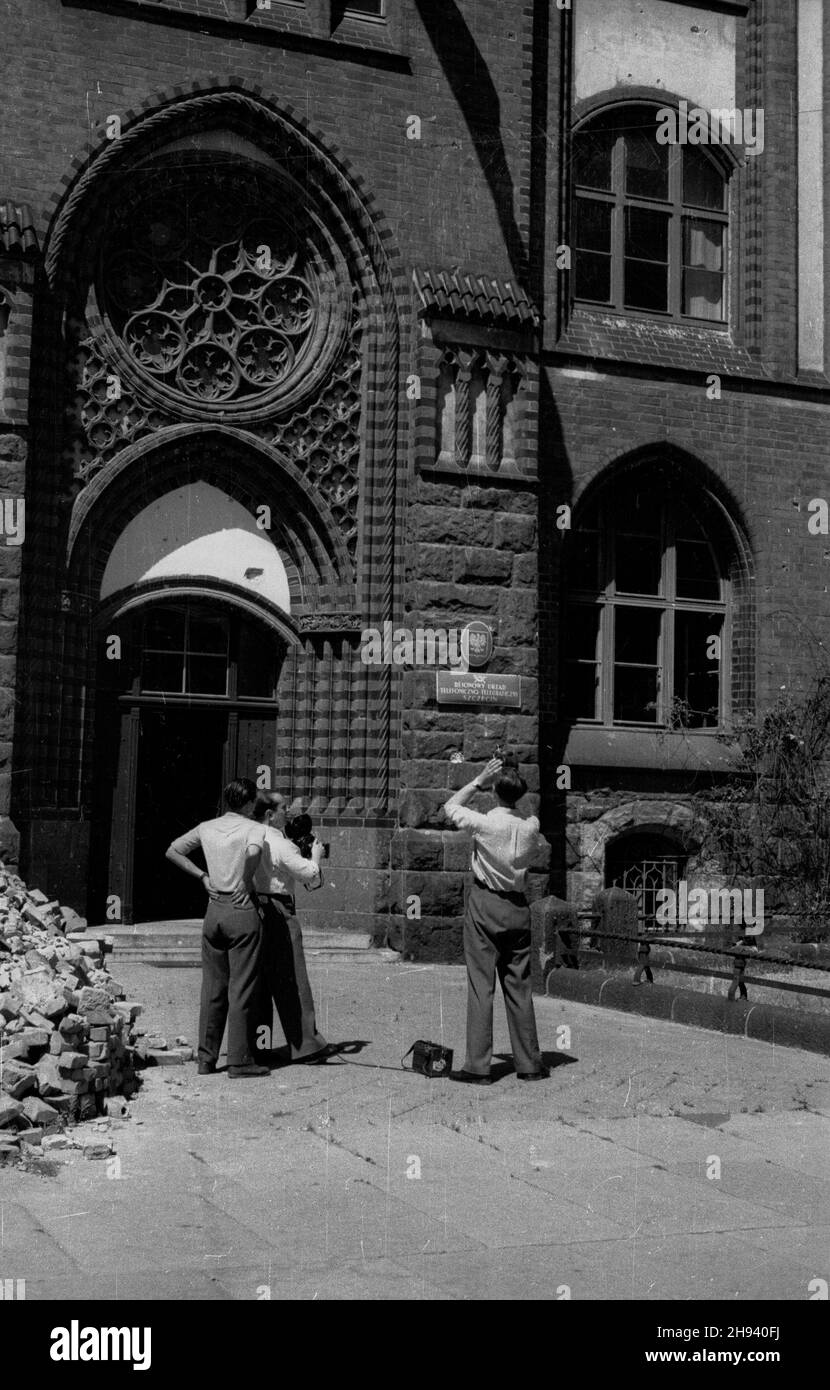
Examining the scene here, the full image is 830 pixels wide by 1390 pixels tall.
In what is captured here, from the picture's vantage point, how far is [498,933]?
33.1 feet

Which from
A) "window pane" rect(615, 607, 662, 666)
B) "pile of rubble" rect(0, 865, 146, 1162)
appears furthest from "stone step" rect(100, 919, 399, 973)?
"pile of rubble" rect(0, 865, 146, 1162)

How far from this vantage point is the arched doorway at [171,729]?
17.2 metres

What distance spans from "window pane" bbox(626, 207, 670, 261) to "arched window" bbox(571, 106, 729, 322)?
0.5 inches

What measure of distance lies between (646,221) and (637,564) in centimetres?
420

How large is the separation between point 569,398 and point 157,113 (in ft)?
17.9

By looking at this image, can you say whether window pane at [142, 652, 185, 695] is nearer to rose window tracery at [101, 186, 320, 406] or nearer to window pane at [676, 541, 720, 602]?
rose window tracery at [101, 186, 320, 406]

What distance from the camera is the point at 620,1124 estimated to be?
356 inches

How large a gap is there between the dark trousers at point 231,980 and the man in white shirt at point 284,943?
242 millimetres

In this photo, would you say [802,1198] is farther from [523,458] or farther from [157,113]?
[157,113]

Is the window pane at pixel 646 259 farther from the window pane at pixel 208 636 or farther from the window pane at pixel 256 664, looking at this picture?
the window pane at pixel 208 636

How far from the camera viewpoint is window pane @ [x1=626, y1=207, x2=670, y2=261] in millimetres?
19984

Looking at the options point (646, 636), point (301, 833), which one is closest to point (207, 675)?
point (646, 636)

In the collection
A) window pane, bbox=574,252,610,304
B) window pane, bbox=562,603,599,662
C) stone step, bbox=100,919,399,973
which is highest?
window pane, bbox=574,252,610,304

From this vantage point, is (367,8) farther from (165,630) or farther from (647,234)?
(165,630)
